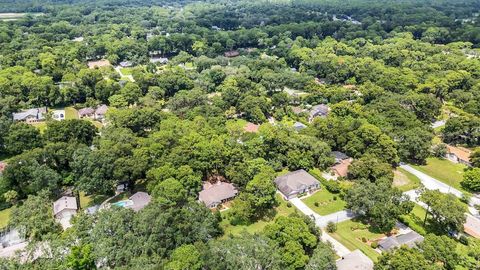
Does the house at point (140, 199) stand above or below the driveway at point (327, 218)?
above

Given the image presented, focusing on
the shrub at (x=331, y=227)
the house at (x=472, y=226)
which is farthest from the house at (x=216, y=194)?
the house at (x=472, y=226)

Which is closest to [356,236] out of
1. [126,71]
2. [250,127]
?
[250,127]

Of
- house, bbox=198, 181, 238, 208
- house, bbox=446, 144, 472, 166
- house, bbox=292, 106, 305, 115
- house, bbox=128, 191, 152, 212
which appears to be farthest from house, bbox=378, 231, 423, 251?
house, bbox=292, 106, 305, 115

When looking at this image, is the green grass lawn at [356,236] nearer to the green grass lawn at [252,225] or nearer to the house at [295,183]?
the green grass lawn at [252,225]

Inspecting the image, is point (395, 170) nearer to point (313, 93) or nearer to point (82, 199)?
point (313, 93)

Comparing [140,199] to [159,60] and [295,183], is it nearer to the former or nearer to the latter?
[295,183]
